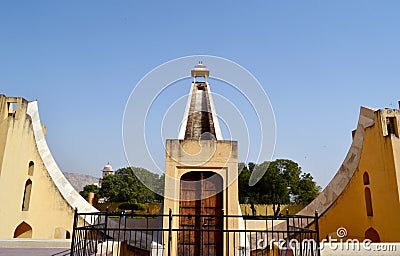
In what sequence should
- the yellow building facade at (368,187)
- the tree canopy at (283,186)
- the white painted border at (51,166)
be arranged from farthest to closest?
the tree canopy at (283,186), the white painted border at (51,166), the yellow building facade at (368,187)

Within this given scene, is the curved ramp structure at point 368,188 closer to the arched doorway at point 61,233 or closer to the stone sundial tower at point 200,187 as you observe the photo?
the stone sundial tower at point 200,187

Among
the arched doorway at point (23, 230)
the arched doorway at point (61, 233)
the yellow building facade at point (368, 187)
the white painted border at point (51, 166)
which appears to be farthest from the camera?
the white painted border at point (51, 166)

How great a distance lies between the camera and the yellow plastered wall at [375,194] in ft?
29.8

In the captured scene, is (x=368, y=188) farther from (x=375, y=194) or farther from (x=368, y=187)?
(x=375, y=194)

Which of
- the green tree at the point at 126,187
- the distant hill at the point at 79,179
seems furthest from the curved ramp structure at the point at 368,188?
the distant hill at the point at 79,179

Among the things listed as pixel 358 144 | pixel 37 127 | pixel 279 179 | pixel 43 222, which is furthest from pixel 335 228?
pixel 279 179

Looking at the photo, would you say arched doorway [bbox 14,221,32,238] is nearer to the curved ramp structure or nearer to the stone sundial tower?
the stone sundial tower

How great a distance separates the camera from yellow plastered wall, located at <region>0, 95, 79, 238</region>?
9617 millimetres

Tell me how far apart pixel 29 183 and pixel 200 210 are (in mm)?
5917

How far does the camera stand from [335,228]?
1082 cm

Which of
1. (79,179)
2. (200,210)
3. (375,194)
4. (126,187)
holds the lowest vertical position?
(200,210)

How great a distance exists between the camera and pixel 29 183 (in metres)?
10.5

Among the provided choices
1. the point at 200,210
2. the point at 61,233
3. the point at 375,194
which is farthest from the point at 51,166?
the point at 375,194

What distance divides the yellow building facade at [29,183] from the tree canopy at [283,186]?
19.9 m
